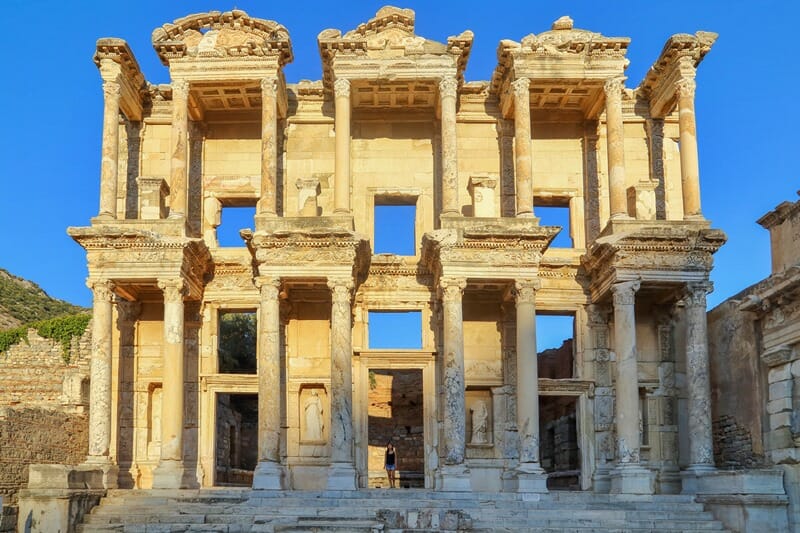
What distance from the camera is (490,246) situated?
19875mm

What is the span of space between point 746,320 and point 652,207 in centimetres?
319

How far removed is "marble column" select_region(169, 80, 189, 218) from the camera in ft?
67.6

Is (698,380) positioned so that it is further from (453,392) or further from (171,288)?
(171,288)

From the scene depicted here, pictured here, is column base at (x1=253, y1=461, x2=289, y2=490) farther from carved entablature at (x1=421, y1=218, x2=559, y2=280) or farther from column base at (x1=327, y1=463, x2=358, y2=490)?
carved entablature at (x1=421, y1=218, x2=559, y2=280)

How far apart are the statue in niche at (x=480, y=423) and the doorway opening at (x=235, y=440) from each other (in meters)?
7.30

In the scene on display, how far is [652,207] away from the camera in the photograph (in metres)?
21.2

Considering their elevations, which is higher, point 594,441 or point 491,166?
point 491,166

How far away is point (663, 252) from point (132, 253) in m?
10.9

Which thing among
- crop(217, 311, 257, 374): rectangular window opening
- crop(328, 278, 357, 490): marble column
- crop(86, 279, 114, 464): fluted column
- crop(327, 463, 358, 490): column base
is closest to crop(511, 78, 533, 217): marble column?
crop(328, 278, 357, 490): marble column

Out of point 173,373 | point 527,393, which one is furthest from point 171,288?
point 527,393

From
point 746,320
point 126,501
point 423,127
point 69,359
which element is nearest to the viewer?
point 126,501

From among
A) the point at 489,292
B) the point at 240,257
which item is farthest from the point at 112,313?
the point at 489,292

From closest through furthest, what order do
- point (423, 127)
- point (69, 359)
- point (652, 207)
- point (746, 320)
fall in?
point (746, 320)
point (652, 207)
point (423, 127)
point (69, 359)

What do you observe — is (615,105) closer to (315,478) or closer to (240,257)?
(240,257)
